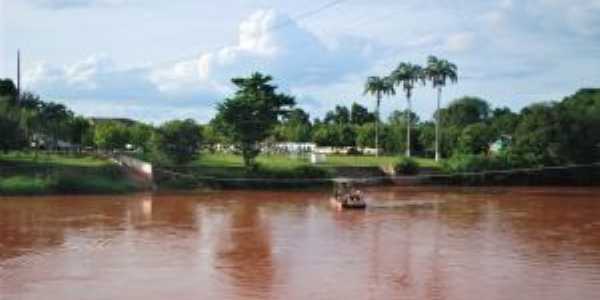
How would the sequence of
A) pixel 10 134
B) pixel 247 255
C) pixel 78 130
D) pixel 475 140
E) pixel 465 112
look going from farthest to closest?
pixel 465 112 < pixel 475 140 < pixel 78 130 < pixel 10 134 < pixel 247 255

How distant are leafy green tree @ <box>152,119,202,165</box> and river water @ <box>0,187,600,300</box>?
836 centimetres

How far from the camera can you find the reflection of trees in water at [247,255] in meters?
24.2

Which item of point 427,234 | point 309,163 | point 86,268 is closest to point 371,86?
point 309,163

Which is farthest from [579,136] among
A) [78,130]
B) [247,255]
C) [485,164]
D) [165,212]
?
[247,255]

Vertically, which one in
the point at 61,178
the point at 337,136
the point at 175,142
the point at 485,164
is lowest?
the point at 61,178

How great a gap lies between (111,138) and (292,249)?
1946 inches

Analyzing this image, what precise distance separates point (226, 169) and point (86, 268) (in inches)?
1476

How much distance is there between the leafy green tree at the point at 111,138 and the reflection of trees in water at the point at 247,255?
36.2 m

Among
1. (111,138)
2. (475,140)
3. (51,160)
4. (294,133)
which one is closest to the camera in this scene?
(51,160)

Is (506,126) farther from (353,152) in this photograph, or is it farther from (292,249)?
(292,249)

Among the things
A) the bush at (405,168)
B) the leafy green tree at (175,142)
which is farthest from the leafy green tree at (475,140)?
the leafy green tree at (175,142)

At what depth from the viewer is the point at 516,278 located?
25.5 metres

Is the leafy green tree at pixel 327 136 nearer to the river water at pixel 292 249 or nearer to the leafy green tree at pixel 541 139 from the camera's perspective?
the leafy green tree at pixel 541 139

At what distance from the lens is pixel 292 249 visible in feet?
104
